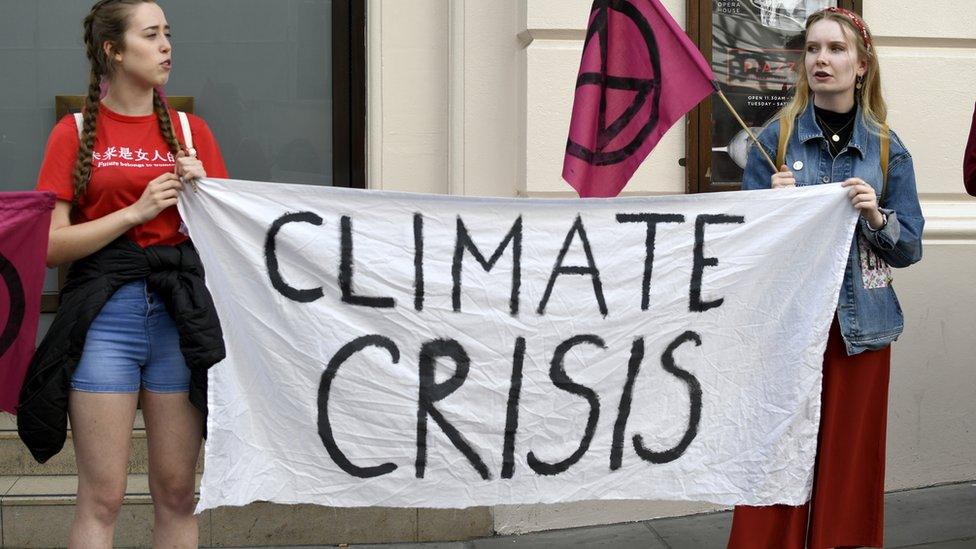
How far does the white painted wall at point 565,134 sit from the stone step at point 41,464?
1430mm

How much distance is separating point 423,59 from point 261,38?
77cm

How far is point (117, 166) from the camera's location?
10.4 ft

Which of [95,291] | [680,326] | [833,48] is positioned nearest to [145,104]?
[95,291]

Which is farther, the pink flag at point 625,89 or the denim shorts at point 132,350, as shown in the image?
the pink flag at point 625,89

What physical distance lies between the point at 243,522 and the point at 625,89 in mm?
2222

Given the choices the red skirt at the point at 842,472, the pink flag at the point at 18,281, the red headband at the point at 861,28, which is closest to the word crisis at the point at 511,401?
the red skirt at the point at 842,472

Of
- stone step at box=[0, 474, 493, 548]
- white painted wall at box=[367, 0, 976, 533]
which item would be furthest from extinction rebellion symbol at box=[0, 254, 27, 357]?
white painted wall at box=[367, 0, 976, 533]

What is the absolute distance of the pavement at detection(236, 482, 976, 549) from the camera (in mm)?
4777

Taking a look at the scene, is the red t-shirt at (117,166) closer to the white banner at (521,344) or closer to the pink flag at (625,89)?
the white banner at (521,344)

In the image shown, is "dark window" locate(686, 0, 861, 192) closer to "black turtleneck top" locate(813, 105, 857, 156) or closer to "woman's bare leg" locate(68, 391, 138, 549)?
"black turtleneck top" locate(813, 105, 857, 156)

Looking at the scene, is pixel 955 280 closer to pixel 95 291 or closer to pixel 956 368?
pixel 956 368

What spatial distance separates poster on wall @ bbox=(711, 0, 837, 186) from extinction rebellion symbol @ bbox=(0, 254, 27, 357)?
2916mm

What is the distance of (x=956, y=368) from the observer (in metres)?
5.26

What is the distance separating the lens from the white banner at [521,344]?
11.3ft
